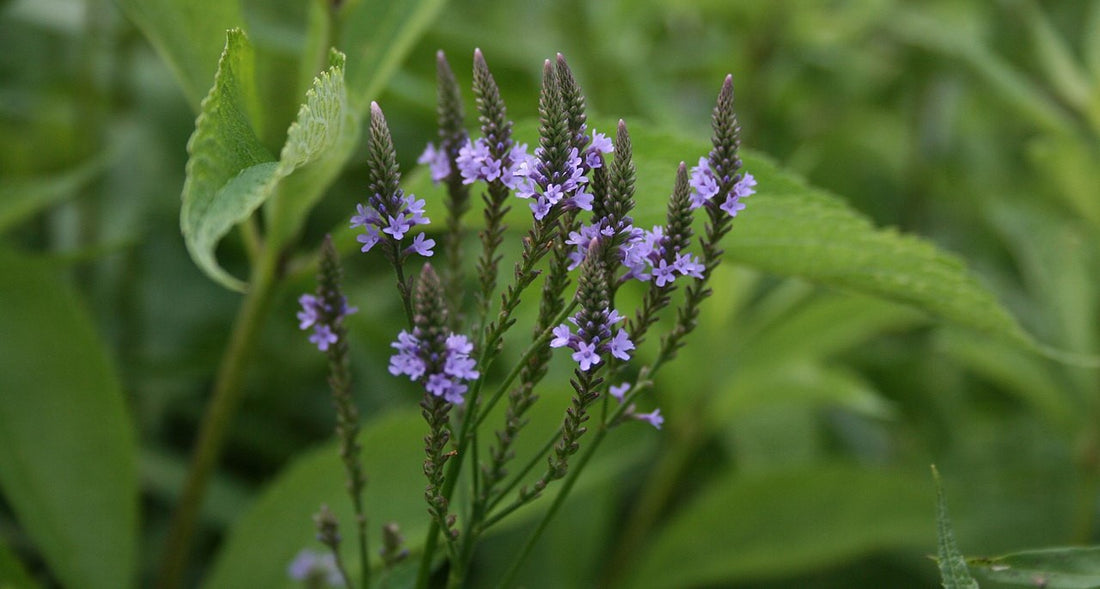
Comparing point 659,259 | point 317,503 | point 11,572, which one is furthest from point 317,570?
point 659,259

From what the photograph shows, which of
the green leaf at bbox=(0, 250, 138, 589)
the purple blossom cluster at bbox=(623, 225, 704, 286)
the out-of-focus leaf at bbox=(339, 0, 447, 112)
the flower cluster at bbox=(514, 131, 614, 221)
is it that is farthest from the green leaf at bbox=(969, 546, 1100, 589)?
the green leaf at bbox=(0, 250, 138, 589)

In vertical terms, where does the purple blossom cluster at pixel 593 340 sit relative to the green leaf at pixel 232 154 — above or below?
below

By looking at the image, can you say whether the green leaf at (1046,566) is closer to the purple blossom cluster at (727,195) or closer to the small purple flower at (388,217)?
the purple blossom cluster at (727,195)

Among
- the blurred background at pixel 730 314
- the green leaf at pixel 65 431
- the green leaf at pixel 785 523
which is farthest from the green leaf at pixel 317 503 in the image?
the green leaf at pixel 785 523

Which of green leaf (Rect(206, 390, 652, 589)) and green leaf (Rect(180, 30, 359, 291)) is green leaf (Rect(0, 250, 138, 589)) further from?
green leaf (Rect(180, 30, 359, 291))

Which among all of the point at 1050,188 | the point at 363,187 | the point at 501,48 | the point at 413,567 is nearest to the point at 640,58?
the point at 501,48

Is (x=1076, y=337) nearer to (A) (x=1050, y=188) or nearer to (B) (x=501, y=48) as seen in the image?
(A) (x=1050, y=188)
